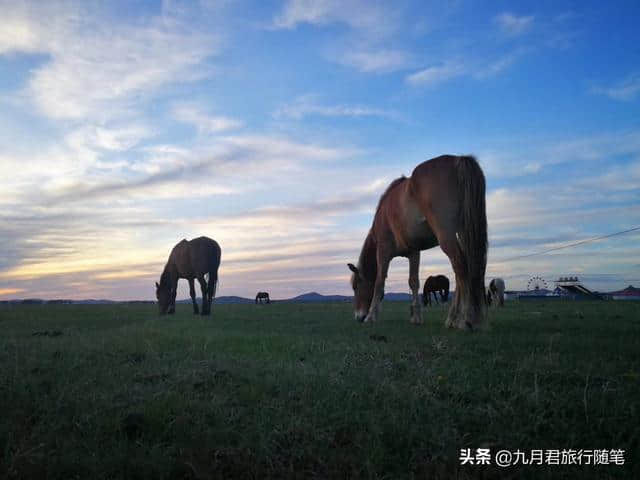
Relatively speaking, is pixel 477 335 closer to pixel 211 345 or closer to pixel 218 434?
pixel 211 345

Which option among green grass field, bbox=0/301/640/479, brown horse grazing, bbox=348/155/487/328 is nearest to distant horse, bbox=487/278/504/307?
brown horse grazing, bbox=348/155/487/328

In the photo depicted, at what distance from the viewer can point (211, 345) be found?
6.29 meters

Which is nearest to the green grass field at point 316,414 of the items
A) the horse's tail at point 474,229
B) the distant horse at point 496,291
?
the horse's tail at point 474,229

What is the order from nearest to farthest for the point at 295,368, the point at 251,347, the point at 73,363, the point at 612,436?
the point at 612,436
the point at 295,368
the point at 73,363
the point at 251,347

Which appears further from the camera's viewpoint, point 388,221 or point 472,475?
point 388,221

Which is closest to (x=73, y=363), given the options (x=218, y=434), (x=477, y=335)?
(x=218, y=434)

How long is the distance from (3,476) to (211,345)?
4.02 m

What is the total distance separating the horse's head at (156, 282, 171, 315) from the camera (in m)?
21.7

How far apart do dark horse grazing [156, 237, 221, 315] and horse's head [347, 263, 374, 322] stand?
7.70 m

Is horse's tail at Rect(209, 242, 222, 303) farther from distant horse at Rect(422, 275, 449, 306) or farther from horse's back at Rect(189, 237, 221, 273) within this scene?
distant horse at Rect(422, 275, 449, 306)

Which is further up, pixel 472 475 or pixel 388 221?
pixel 388 221

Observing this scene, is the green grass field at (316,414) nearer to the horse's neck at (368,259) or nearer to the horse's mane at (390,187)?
the horse's mane at (390,187)

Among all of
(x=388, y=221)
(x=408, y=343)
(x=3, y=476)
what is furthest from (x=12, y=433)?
(x=388, y=221)

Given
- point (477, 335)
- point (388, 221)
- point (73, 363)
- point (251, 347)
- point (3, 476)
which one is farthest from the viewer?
point (388, 221)
